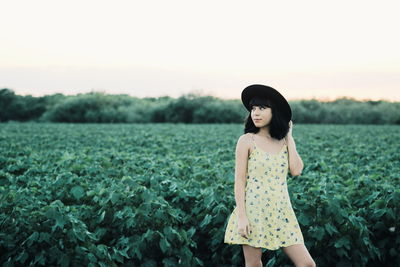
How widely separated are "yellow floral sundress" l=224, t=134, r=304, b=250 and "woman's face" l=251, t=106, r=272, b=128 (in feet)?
0.43

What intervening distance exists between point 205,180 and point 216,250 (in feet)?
6.13

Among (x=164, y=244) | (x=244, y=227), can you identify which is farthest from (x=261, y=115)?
(x=164, y=244)

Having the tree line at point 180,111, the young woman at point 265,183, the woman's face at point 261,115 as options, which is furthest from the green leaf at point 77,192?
the tree line at point 180,111

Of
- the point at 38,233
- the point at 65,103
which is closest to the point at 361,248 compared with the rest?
the point at 38,233

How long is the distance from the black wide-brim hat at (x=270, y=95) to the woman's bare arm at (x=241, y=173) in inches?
15.0

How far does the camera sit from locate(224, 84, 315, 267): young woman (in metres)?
3.35

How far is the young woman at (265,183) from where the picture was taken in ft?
11.0

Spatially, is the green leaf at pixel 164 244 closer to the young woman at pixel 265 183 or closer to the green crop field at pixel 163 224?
the green crop field at pixel 163 224

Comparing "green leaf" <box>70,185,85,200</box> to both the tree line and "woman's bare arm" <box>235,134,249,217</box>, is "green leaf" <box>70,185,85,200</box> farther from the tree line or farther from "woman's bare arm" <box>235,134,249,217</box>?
the tree line

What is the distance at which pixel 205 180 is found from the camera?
22.9 ft

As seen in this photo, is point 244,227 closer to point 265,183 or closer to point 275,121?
point 265,183

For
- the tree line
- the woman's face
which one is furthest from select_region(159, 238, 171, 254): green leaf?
the tree line

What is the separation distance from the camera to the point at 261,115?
11.5 ft

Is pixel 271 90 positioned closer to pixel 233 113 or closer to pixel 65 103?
pixel 233 113
